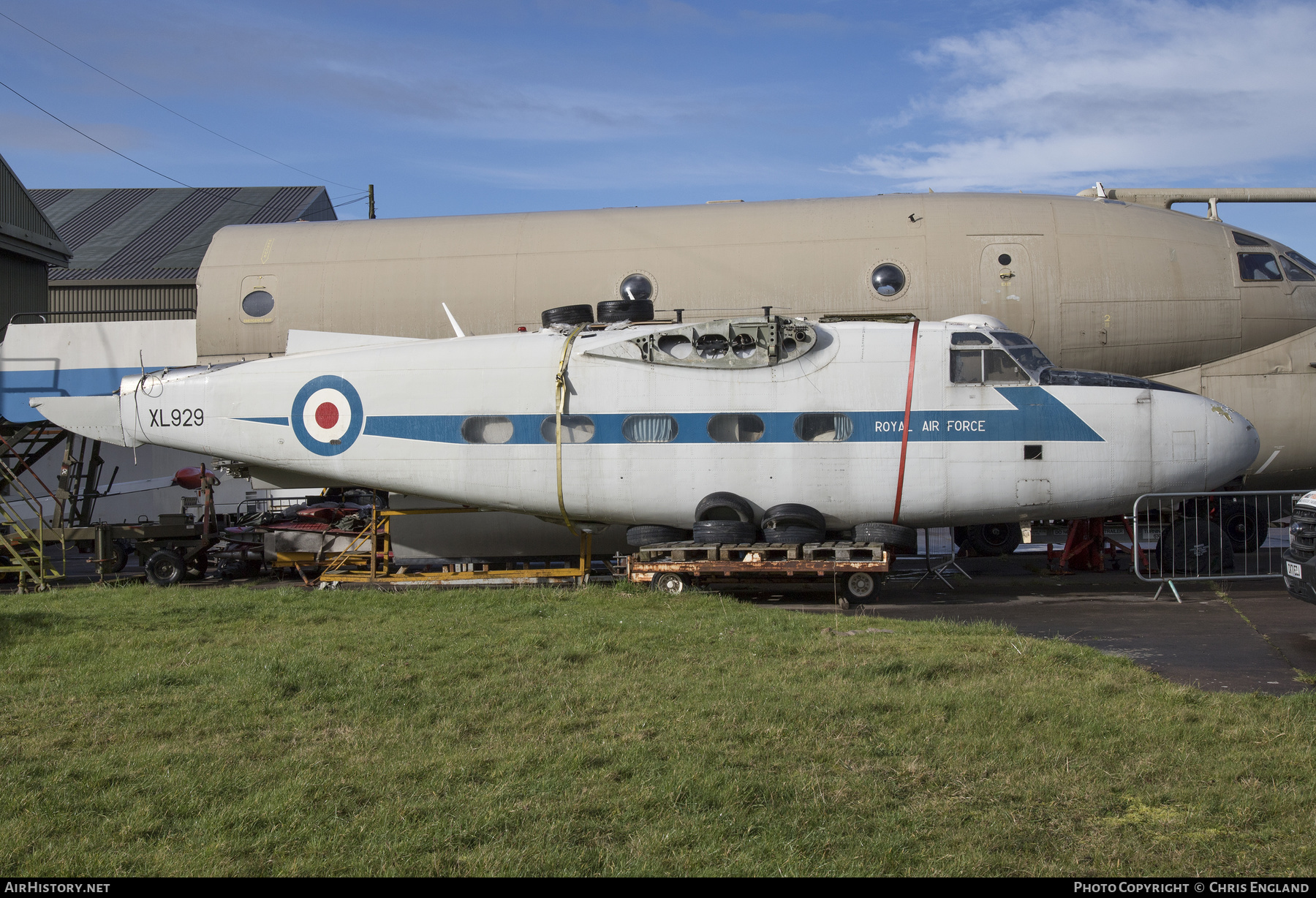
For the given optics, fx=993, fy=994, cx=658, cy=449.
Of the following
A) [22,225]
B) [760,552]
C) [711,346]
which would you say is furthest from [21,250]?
[760,552]

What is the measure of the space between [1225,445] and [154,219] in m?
40.7

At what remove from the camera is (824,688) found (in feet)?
25.4

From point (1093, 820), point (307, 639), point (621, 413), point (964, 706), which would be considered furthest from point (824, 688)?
point (621, 413)

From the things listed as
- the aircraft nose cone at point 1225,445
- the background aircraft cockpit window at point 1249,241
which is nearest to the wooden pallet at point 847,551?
the aircraft nose cone at point 1225,445

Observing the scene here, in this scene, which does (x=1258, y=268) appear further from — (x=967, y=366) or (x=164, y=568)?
(x=164, y=568)

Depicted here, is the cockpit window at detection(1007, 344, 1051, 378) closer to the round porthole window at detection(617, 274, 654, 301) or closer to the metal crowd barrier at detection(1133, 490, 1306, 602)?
the metal crowd barrier at detection(1133, 490, 1306, 602)

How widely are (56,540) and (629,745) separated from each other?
1300cm

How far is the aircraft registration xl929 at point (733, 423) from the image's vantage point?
12.6 metres

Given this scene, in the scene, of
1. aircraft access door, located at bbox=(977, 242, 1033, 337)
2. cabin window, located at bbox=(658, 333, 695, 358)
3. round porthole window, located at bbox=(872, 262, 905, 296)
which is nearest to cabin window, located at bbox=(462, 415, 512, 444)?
cabin window, located at bbox=(658, 333, 695, 358)

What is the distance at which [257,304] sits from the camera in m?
16.2

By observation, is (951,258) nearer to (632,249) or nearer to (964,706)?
(632,249)

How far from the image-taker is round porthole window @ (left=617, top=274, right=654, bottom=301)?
50.8ft

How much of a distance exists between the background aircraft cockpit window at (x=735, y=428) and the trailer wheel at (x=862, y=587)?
2.20 metres

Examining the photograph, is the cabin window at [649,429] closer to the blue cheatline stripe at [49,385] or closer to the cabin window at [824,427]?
the cabin window at [824,427]
